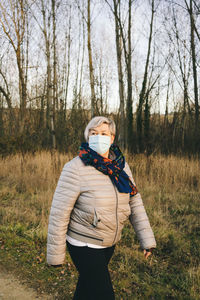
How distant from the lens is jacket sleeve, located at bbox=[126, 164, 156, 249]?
2043 mm

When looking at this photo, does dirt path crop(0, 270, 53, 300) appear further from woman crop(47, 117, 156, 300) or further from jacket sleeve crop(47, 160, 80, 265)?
jacket sleeve crop(47, 160, 80, 265)

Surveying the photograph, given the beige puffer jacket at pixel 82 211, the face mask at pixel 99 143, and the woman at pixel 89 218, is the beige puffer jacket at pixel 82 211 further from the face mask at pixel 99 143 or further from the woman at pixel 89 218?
the face mask at pixel 99 143

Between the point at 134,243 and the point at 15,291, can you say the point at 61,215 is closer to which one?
the point at 15,291

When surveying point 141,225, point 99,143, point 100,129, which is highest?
point 100,129

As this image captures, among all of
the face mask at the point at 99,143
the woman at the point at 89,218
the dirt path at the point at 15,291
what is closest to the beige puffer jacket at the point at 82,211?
the woman at the point at 89,218

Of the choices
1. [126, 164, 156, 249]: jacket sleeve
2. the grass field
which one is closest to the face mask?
[126, 164, 156, 249]: jacket sleeve

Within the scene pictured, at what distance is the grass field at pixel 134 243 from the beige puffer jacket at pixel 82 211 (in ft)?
4.83

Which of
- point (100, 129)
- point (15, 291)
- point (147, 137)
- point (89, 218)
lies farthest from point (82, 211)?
point (147, 137)

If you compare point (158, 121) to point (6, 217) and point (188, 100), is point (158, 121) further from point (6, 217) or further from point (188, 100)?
point (6, 217)

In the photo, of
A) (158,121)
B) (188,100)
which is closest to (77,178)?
(158,121)

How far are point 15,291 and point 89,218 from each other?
1829mm

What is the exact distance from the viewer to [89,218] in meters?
1.79

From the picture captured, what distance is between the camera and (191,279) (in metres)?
3.03

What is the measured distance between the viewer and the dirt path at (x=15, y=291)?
112 inches
